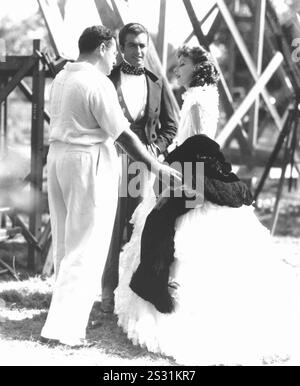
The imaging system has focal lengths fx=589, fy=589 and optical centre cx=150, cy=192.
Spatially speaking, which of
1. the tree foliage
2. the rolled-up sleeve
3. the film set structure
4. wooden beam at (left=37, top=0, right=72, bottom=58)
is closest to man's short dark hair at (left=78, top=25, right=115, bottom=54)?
the rolled-up sleeve

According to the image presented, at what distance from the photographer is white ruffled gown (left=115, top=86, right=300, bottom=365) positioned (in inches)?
147

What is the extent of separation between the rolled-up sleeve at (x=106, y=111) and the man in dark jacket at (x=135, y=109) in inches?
40.7

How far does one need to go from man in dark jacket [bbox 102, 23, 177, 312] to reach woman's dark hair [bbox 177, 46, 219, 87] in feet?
2.12

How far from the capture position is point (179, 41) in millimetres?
8672

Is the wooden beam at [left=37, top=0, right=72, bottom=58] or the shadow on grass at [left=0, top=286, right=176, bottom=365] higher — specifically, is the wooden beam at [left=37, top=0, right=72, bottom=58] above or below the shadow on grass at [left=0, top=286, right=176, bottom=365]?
above

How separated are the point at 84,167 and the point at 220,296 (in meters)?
1.22

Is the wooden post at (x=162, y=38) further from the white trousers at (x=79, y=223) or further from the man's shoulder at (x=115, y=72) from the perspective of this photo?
the white trousers at (x=79, y=223)

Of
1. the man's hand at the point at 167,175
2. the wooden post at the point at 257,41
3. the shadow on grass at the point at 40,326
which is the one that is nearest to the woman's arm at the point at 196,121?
the man's hand at the point at 167,175

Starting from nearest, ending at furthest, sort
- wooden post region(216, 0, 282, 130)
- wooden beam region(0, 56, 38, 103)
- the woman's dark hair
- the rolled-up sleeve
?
the rolled-up sleeve → the woman's dark hair → wooden beam region(0, 56, 38, 103) → wooden post region(216, 0, 282, 130)

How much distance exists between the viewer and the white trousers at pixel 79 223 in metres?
3.67

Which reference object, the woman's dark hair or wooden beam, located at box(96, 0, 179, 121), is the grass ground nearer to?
the woman's dark hair

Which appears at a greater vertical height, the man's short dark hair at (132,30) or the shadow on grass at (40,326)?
the man's short dark hair at (132,30)

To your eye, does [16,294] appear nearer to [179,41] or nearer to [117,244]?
[117,244]
